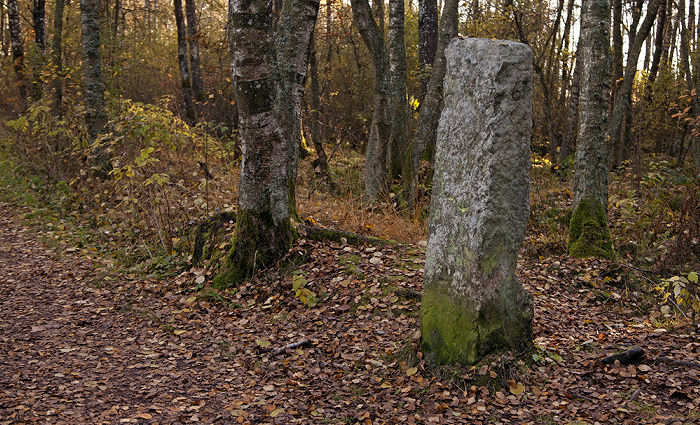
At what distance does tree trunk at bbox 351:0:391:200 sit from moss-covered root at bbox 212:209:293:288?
3.27 meters

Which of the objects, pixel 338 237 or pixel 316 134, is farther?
pixel 316 134

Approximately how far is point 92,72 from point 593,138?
8499 mm

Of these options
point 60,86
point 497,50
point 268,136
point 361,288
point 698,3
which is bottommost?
point 361,288

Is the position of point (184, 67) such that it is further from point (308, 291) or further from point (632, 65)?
point (632, 65)

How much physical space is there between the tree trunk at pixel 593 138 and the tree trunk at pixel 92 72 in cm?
792

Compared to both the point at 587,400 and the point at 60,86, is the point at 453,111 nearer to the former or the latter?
the point at 587,400

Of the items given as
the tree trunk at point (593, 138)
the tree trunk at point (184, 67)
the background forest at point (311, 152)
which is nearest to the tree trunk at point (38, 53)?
the background forest at point (311, 152)

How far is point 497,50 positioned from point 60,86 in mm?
11805

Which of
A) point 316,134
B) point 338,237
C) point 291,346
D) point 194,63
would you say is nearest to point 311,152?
point 316,134

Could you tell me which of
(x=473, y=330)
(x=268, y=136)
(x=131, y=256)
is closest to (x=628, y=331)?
(x=473, y=330)

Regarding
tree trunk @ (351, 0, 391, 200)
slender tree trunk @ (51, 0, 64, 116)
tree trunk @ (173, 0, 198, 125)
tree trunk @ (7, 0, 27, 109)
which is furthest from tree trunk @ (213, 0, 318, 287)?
tree trunk @ (7, 0, 27, 109)

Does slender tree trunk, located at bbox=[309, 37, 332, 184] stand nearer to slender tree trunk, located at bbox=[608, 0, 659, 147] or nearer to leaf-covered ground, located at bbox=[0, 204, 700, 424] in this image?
leaf-covered ground, located at bbox=[0, 204, 700, 424]

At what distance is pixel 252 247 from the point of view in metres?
5.49

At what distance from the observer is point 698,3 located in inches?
727
